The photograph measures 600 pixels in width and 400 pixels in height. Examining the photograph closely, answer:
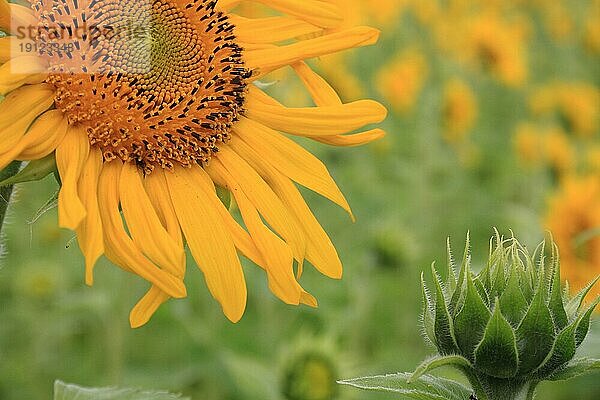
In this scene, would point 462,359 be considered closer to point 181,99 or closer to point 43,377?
point 181,99

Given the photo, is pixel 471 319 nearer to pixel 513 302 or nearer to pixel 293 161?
pixel 513 302

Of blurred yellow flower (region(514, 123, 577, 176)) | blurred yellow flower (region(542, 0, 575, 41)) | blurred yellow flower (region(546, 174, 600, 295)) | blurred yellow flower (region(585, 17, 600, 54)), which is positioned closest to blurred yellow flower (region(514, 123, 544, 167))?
blurred yellow flower (region(514, 123, 577, 176))

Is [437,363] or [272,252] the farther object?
[272,252]

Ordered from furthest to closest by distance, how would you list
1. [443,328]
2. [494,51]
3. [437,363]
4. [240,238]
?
1. [494,51]
2. [240,238]
3. [443,328]
4. [437,363]

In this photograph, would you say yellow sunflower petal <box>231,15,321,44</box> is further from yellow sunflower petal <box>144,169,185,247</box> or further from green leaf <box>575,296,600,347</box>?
green leaf <box>575,296,600,347</box>

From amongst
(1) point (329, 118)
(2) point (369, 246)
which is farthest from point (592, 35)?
(1) point (329, 118)

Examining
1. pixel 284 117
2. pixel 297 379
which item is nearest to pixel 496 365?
pixel 284 117
